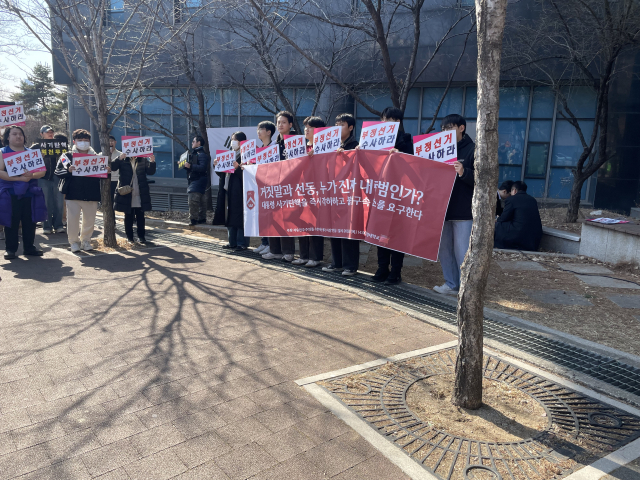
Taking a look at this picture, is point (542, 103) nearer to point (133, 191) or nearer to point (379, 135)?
point (379, 135)

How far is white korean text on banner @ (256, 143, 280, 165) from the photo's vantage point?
7.97 m

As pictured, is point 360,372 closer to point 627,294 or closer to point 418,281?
point 418,281

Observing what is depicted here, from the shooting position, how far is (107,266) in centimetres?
738

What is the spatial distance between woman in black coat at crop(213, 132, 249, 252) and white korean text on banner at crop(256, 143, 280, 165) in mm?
459

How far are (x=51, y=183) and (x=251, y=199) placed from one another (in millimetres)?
4663

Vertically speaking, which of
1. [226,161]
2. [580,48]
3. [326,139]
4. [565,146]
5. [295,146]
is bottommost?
[226,161]

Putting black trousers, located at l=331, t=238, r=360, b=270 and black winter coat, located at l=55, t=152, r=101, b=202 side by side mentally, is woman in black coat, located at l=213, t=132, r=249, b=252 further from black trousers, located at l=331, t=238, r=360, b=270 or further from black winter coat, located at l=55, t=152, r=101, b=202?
black trousers, located at l=331, t=238, r=360, b=270

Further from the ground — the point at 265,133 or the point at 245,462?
the point at 265,133

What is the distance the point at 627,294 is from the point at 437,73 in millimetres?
9395

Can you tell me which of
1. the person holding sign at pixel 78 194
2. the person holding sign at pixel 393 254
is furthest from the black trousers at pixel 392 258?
the person holding sign at pixel 78 194

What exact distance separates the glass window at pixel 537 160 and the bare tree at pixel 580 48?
3.85 feet

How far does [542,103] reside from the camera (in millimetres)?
14469

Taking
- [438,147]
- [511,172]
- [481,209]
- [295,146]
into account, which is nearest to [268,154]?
[295,146]

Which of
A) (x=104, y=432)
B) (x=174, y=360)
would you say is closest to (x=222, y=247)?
(x=174, y=360)
